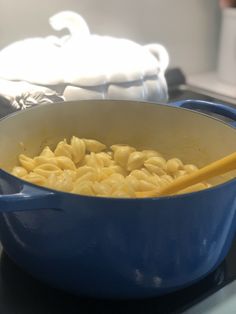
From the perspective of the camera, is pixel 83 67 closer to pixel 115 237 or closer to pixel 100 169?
pixel 100 169

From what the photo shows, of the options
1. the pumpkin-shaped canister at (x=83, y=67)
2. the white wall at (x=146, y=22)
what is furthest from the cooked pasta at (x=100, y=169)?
the white wall at (x=146, y=22)

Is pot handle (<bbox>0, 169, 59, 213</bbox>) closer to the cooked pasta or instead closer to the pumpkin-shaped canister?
the cooked pasta

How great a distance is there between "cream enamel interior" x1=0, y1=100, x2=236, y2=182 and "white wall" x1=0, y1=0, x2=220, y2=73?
0.30 m

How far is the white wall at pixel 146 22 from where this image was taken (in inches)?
31.3

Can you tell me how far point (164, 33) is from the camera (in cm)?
97

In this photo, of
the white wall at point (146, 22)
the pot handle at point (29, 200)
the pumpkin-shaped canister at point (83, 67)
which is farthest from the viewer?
the white wall at point (146, 22)

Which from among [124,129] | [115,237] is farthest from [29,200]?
[124,129]

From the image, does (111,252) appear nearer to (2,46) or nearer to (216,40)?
(2,46)

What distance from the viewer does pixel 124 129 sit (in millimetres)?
572

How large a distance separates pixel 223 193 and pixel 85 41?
40cm

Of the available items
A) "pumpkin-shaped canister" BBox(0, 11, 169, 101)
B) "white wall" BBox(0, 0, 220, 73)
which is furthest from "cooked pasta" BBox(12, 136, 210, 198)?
"white wall" BBox(0, 0, 220, 73)

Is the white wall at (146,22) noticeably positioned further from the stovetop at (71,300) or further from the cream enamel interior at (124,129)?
the stovetop at (71,300)

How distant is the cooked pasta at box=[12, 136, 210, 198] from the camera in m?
0.42

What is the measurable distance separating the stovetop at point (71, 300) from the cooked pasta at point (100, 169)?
80 mm
